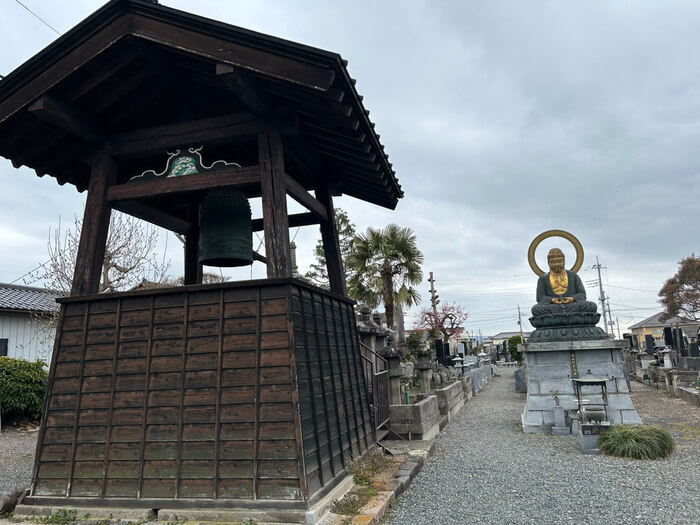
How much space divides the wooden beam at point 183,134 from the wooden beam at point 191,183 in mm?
457

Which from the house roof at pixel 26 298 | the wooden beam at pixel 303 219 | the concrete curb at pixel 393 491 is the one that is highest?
the house roof at pixel 26 298

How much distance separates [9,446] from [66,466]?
299 inches

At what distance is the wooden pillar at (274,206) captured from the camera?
15.1ft

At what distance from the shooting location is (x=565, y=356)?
33.1ft

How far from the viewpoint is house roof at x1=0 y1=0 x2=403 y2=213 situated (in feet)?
14.4

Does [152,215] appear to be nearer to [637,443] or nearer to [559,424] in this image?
[637,443]

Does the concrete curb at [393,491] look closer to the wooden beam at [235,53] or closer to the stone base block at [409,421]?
the stone base block at [409,421]

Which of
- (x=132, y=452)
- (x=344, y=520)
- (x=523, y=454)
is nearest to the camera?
(x=344, y=520)

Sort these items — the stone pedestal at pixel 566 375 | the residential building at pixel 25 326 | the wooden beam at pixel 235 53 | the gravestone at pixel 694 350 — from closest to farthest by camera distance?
the wooden beam at pixel 235 53, the stone pedestal at pixel 566 375, the residential building at pixel 25 326, the gravestone at pixel 694 350

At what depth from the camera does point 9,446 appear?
397 inches

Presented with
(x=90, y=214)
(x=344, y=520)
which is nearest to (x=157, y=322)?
(x=90, y=214)

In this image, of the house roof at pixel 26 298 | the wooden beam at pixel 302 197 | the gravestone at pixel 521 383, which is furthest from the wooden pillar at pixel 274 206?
the gravestone at pixel 521 383

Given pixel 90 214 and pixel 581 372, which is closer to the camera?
pixel 90 214

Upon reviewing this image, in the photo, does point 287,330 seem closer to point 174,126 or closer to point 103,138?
point 174,126
